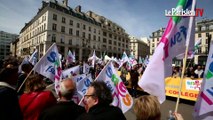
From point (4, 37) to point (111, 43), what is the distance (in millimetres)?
127594

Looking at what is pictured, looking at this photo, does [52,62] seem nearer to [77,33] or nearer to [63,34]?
[63,34]

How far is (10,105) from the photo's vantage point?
237 cm

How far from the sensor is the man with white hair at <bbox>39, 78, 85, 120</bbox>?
2.47 metres

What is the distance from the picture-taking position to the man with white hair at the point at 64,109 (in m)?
2.47

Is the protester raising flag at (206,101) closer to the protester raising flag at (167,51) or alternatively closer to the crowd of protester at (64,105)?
the protester raising flag at (167,51)

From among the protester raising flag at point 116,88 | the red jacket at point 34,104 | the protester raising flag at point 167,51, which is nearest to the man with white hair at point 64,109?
the red jacket at point 34,104

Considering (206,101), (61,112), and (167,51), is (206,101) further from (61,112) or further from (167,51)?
(61,112)

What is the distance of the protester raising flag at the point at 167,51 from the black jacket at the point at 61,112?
127 centimetres

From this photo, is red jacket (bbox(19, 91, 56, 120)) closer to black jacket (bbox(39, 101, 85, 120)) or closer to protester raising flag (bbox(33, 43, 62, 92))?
black jacket (bbox(39, 101, 85, 120))

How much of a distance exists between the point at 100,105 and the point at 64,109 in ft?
1.80

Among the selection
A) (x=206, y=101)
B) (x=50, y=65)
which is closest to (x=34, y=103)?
(x=206, y=101)

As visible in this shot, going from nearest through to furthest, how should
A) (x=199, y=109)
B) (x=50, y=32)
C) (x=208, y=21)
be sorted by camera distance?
(x=199, y=109) → (x=50, y=32) → (x=208, y=21)

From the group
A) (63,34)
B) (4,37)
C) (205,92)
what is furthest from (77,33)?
(4,37)

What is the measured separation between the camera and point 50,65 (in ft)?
19.0
